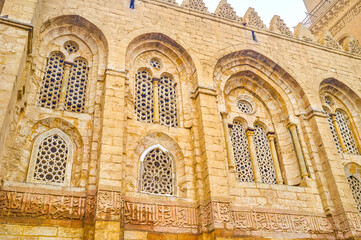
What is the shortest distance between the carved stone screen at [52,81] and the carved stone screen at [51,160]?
88 centimetres

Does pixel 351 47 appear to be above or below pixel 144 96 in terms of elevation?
above

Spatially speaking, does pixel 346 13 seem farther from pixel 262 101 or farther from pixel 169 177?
pixel 169 177

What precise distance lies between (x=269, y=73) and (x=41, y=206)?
7.34 m

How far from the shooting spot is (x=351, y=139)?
10680 mm

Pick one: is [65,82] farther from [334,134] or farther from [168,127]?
[334,134]

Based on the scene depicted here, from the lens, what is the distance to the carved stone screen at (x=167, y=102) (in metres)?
8.45

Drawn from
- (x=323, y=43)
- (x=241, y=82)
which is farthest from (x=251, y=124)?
(x=323, y=43)

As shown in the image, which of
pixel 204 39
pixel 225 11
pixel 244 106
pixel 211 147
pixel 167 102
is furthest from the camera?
pixel 225 11

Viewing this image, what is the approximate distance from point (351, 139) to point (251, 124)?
11.4 feet

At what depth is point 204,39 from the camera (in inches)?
386

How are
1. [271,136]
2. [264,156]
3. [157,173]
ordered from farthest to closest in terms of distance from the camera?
[271,136] < [264,156] < [157,173]

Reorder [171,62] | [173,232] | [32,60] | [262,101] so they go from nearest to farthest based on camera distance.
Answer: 1. [173,232]
2. [32,60]
3. [171,62]
4. [262,101]

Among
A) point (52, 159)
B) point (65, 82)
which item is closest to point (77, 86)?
point (65, 82)

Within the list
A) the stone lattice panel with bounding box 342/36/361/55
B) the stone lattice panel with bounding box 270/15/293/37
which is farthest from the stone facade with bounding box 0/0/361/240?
the stone lattice panel with bounding box 342/36/361/55
